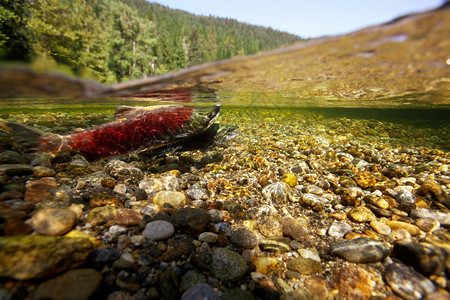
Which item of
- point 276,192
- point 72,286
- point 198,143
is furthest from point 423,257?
point 198,143

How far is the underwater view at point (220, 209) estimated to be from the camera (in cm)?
135

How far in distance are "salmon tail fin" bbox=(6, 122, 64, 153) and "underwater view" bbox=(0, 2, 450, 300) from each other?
0.8 inches

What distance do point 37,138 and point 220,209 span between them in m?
3.44

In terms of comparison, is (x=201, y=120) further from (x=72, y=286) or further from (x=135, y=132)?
(x=72, y=286)

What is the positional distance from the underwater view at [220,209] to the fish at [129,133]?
0.07 ft

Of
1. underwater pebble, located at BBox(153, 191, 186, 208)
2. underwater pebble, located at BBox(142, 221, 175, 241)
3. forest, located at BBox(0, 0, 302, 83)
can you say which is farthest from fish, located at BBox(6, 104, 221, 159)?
forest, located at BBox(0, 0, 302, 83)

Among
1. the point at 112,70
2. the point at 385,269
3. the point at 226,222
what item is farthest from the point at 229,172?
the point at 112,70

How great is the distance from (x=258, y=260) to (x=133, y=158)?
370cm

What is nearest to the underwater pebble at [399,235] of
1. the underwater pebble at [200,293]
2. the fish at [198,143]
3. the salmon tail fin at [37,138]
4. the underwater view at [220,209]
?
the underwater view at [220,209]

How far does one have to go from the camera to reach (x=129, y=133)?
3.32 m

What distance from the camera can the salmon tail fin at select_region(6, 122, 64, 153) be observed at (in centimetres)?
294

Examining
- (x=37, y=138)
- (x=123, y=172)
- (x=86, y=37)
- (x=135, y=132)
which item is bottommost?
(x=123, y=172)

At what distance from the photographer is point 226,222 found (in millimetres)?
2195

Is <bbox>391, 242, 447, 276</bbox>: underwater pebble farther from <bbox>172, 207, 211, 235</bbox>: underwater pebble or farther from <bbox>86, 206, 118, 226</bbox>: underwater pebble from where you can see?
<bbox>86, 206, 118, 226</bbox>: underwater pebble
